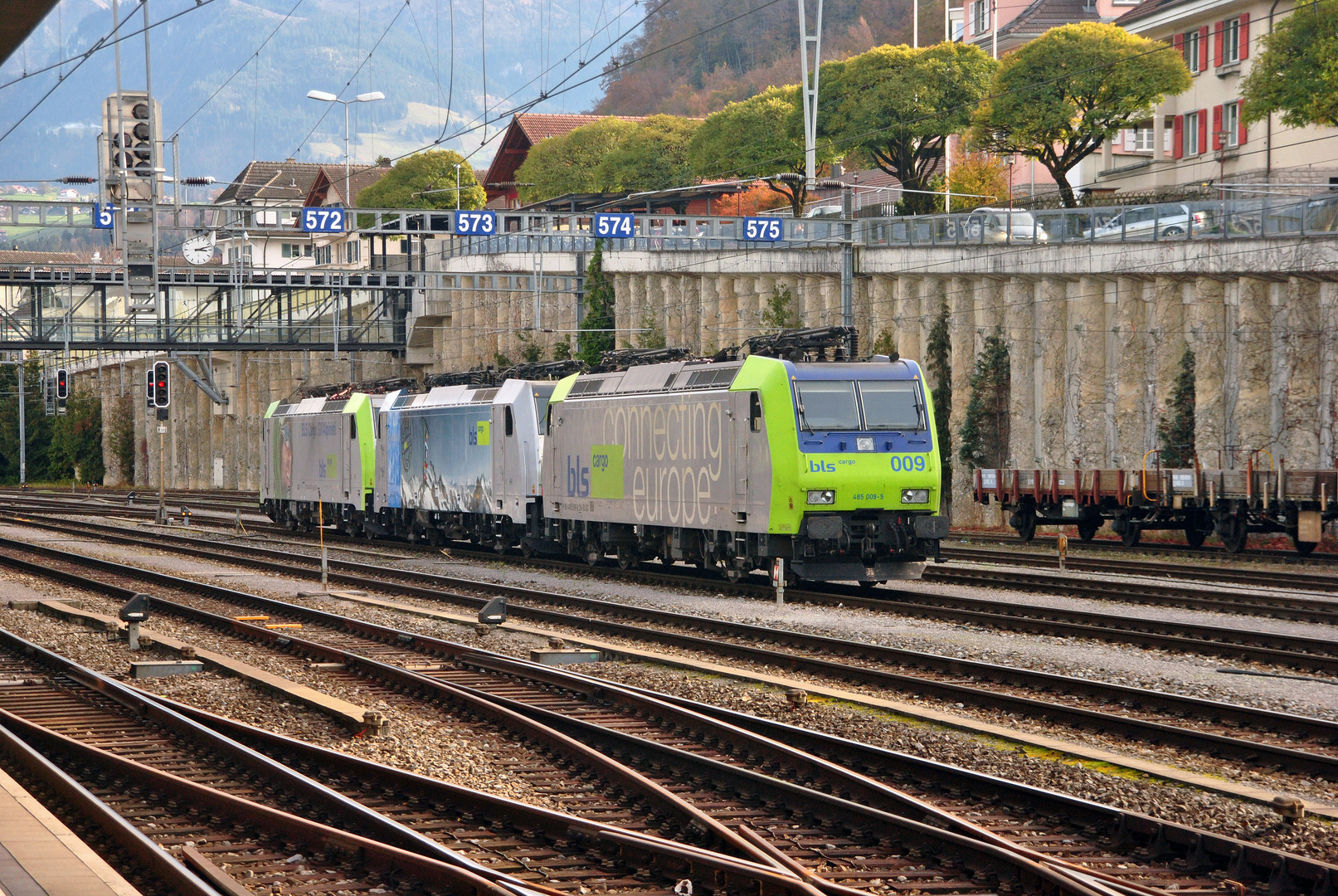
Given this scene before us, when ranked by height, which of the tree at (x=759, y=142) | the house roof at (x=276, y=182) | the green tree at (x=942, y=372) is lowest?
the green tree at (x=942, y=372)

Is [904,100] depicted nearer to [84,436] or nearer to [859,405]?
[859,405]

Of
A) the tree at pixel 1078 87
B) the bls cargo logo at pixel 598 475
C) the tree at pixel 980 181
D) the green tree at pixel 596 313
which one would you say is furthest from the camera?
the tree at pixel 980 181

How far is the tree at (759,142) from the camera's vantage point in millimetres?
65562

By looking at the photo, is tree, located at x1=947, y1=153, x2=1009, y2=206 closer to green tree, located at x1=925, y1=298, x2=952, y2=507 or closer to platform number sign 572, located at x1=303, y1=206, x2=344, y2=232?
green tree, located at x1=925, y1=298, x2=952, y2=507

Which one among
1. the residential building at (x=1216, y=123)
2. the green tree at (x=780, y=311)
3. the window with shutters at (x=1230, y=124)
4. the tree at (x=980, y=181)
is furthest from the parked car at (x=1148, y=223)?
the tree at (x=980, y=181)

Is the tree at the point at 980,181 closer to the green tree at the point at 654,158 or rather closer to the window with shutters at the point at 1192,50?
the window with shutters at the point at 1192,50

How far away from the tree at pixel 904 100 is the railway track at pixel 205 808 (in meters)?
47.6

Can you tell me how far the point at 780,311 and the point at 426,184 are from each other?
173 ft

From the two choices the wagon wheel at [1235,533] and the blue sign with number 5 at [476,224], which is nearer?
the wagon wheel at [1235,533]

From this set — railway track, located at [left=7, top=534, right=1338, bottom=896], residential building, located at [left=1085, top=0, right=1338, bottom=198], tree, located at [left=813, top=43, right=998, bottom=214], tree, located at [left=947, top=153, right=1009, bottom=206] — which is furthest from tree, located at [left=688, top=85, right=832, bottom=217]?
railway track, located at [left=7, top=534, right=1338, bottom=896]

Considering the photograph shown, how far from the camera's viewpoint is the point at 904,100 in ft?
197

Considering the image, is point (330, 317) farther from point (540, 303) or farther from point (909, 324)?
point (909, 324)

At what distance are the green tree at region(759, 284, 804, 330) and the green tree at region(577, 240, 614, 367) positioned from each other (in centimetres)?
1039

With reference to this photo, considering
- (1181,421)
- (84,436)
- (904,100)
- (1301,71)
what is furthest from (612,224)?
(84,436)
